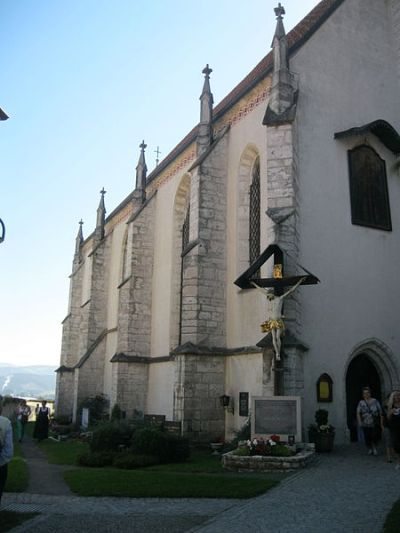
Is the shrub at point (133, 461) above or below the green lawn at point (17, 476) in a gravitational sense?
above

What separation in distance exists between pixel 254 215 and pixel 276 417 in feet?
25.0

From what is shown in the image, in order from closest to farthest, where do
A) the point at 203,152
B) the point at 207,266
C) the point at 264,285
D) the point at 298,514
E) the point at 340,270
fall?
the point at 298,514 < the point at 264,285 < the point at 340,270 < the point at 207,266 < the point at 203,152

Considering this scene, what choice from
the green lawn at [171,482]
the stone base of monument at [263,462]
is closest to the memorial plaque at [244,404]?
the green lawn at [171,482]

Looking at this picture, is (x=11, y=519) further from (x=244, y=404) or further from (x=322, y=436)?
(x=244, y=404)

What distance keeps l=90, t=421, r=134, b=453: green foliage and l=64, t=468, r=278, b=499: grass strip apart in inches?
107

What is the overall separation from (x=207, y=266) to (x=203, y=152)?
4.37 m

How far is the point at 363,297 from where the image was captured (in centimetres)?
1647

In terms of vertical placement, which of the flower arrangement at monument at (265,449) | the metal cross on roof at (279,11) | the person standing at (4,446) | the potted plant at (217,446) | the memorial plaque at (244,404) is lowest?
the potted plant at (217,446)

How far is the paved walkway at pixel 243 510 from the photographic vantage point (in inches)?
264

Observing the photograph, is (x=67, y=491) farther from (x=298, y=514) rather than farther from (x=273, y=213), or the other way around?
(x=273, y=213)

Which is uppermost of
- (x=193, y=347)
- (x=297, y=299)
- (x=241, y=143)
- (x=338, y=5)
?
(x=338, y=5)

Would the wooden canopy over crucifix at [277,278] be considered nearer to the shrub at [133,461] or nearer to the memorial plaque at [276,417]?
the memorial plaque at [276,417]

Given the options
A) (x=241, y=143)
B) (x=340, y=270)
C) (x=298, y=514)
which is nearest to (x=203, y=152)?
(x=241, y=143)

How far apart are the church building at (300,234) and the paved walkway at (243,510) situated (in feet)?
15.3
